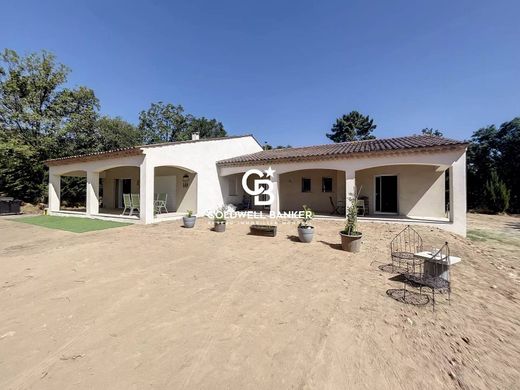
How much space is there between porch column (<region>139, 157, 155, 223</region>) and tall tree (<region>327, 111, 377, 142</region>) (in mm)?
32268

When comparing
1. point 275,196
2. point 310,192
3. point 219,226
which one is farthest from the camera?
point 310,192

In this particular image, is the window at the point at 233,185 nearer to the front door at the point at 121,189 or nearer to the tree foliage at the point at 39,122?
the front door at the point at 121,189

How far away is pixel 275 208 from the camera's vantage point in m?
13.6

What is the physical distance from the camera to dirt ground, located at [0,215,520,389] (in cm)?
244

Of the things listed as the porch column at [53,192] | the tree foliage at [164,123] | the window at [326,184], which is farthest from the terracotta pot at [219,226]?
the tree foliage at [164,123]

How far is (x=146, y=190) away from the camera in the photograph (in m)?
11.3

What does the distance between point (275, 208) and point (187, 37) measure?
430 inches

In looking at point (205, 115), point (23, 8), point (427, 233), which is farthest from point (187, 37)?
point (205, 115)

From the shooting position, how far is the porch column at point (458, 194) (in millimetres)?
9484

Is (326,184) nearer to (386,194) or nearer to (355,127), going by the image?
(386,194)

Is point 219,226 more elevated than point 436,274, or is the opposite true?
point 219,226

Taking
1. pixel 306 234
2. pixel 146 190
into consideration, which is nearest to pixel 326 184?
pixel 306 234

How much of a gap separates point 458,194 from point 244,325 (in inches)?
406

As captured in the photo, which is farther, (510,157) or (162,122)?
(162,122)
